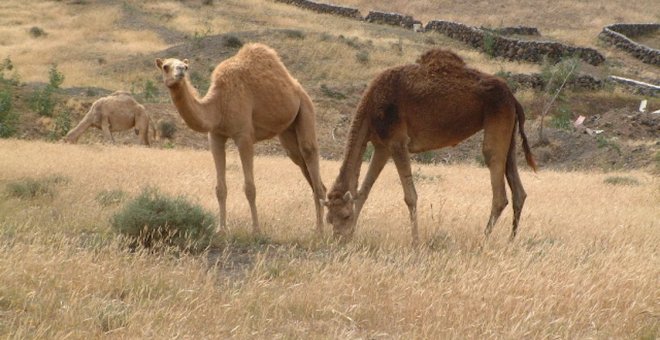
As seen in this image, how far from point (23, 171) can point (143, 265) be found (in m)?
9.13

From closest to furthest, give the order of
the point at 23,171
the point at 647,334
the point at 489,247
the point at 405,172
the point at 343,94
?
the point at 647,334 < the point at 489,247 < the point at 405,172 < the point at 23,171 < the point at 343,94

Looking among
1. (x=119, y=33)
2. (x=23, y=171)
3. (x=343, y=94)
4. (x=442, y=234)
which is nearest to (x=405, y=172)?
(x=442, y=234)

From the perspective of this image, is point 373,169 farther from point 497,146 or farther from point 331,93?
point 331,93

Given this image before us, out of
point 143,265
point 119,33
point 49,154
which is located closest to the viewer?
point 143,265

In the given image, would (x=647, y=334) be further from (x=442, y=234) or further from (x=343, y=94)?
(x=343, y=94)

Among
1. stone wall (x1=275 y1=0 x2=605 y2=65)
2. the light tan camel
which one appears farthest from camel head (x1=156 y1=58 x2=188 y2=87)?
stone wall (x1=275 y1=0 x2=605 y2=65)

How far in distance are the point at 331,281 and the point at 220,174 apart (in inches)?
146

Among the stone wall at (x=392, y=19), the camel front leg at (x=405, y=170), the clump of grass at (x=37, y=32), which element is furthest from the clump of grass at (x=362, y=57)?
the camel front leg at (x=405, y=170)

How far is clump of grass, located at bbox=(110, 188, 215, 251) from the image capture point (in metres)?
8.49

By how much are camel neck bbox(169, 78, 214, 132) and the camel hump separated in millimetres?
2677

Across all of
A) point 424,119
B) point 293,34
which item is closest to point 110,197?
point 424,119

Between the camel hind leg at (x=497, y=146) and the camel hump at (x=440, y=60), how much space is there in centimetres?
76

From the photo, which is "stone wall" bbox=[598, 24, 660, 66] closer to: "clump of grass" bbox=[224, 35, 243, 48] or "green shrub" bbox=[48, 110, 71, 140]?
"clump of grass" bbox=[224, 35, 243, 48]

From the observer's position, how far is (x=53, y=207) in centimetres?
1088
